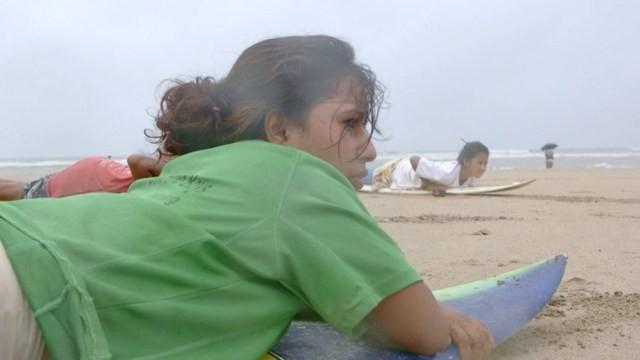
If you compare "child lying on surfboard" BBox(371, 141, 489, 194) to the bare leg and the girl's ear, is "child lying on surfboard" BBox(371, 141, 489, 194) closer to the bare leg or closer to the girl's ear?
the bare leg

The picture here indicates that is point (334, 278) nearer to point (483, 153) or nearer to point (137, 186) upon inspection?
point (137, 186)

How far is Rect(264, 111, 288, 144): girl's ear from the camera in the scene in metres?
1.45

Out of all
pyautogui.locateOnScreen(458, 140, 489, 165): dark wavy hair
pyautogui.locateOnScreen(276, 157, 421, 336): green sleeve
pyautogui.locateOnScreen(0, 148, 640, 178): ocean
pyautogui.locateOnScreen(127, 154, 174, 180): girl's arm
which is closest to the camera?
pyautogui.locateOnScreen(276, 157, 421, 336): green sleeve

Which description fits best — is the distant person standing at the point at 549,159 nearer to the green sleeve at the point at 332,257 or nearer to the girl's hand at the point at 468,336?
the girl's hand at the point at 468,336

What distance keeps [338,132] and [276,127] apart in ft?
0.40

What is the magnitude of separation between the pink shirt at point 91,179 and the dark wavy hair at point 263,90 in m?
1.25

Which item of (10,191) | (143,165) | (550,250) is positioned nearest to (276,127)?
(143,165)

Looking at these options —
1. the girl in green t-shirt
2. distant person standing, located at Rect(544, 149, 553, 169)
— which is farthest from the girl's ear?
distant person standing, located at Rect(544, 149, 553, 169)

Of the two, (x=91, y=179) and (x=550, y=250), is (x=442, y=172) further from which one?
(x=91, y=179)

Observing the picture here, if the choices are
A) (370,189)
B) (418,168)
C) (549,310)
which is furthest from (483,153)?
(549,310)

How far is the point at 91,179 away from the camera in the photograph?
9.11 ft

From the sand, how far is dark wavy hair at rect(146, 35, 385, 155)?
35.2 inches

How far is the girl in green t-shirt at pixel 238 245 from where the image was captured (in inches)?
43.8

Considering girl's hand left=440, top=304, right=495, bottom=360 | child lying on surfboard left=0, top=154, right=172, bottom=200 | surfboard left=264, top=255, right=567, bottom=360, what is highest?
child lying on surfboard left=0, top=154, right=172, bottom=200
